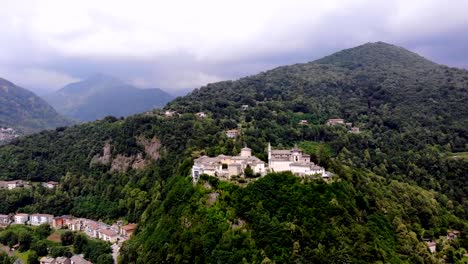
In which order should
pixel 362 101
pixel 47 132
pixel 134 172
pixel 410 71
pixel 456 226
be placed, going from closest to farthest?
pixel 456 226 → pixel 134 172 → pixel 47 132 → pixel 362 101 → pixel 410 71

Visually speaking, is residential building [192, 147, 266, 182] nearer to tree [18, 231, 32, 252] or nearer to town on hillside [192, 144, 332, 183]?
town on hillside [192, 144, 332, 183]

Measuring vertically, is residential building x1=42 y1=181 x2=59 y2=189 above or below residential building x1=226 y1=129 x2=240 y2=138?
below

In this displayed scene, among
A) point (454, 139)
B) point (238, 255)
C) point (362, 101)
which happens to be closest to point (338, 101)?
point (362, 101)

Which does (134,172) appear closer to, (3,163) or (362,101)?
(3,163)

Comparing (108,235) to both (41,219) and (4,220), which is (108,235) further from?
(4,220)

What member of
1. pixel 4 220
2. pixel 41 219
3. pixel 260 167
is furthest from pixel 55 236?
pixel 260 167

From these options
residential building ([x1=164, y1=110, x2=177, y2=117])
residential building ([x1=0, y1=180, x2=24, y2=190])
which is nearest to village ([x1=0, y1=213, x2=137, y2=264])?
residential building ([x1=0, y1=180, x2=24, y2=190])
